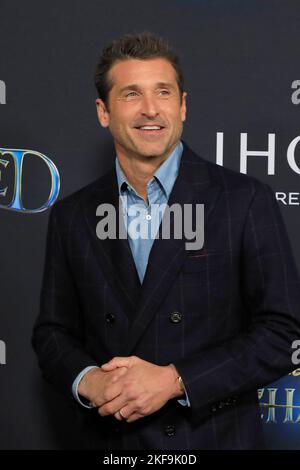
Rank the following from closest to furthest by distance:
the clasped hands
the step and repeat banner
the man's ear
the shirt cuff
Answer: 1. the clasped hands
2. the shirt cuff
3. the man's ear
4. the step and repeat banner

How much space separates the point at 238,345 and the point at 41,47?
43.0 inches

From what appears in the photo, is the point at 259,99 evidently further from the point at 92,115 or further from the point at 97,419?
the point at 97,419

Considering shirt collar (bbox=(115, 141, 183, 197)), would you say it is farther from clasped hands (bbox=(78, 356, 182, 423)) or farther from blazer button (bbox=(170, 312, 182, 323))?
clasped hands (bbox=(78, 356, 182, 423))

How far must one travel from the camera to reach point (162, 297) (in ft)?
4.17

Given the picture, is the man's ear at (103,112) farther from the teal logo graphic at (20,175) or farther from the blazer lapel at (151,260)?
the teal logo graphic at (20,175)

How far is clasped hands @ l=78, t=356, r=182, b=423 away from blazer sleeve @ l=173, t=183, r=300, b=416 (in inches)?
1.5

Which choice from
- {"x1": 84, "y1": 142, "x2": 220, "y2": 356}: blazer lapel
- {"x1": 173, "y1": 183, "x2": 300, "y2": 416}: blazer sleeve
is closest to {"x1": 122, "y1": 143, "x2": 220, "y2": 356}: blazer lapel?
{"x1": 84, "y1": 142, "x2": 220, "y2": 356}: blazer lapel

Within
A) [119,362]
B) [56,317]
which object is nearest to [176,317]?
[119,362]

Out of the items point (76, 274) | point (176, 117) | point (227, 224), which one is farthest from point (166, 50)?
point (76, 274)

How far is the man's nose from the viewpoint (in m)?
1.32

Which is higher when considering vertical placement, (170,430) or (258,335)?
(258,335)

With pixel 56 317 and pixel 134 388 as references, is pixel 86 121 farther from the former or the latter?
pixel 134 388

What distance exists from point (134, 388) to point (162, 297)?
196 mm

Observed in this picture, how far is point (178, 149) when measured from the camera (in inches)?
55.6
